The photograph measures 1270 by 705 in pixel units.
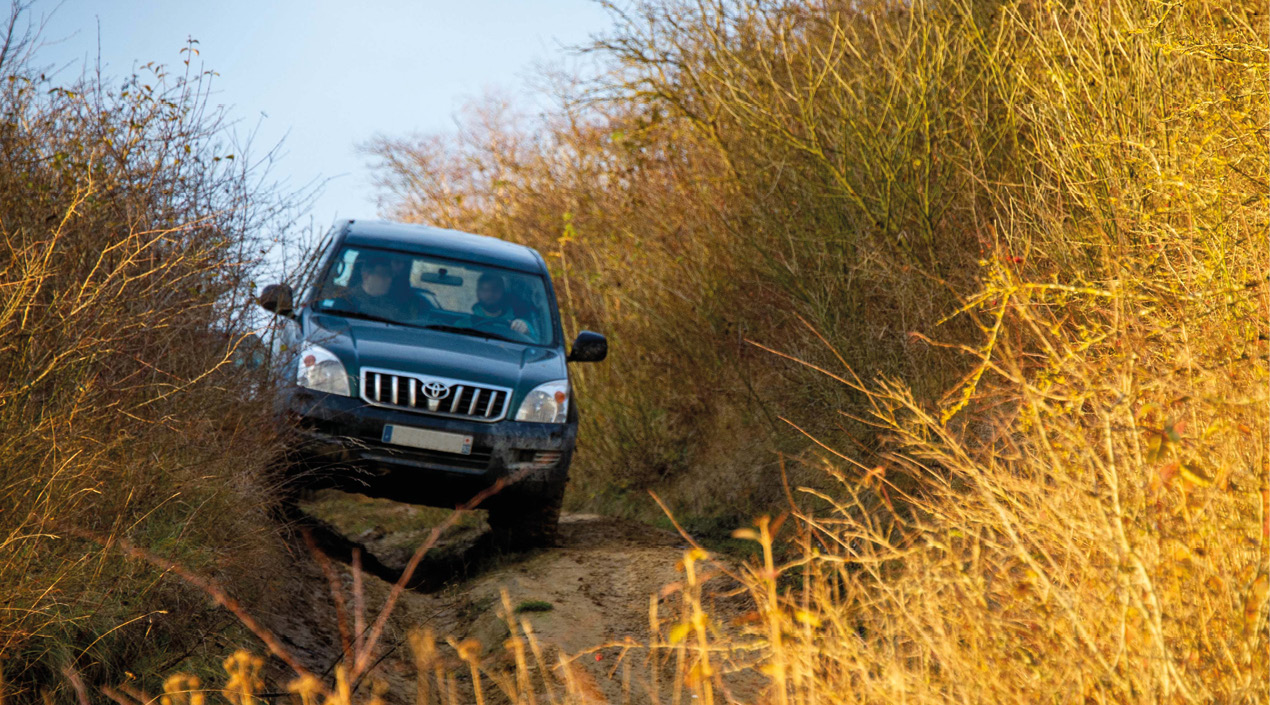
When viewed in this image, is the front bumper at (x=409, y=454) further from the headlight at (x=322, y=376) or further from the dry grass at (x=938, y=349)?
the dry grass at (x=938, y=349)

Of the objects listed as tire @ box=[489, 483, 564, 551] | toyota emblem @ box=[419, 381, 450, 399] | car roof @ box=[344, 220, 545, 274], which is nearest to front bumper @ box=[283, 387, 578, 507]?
toyota emblem @ box=[419, 381, 450, 399]

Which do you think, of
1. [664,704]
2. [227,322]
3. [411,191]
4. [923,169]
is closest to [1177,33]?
[923,169]

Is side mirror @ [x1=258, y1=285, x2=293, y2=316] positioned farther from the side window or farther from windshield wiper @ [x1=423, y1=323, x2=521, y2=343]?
windshield wiper @ [x1=423, y1=323, x2=521, y2=343]

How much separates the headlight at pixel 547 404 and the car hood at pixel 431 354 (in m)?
0.05

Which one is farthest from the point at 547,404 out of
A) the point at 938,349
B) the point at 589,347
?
the point at 938,349

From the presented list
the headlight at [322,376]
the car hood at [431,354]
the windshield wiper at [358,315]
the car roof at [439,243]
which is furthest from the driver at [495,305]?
the headlight at [322,376]

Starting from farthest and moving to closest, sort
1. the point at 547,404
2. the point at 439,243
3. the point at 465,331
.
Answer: the point at 439,243 < the point at 465,331 < the point at 547,404

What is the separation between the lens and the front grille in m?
7.29

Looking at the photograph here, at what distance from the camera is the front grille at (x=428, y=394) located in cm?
729

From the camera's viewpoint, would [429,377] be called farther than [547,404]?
No

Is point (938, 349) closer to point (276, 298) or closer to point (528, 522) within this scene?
point (528, 522)

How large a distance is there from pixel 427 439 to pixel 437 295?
4.89 feet

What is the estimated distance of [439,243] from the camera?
344 inches

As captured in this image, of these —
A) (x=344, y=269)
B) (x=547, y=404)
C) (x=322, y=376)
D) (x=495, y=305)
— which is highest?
(x=344, y=269)
